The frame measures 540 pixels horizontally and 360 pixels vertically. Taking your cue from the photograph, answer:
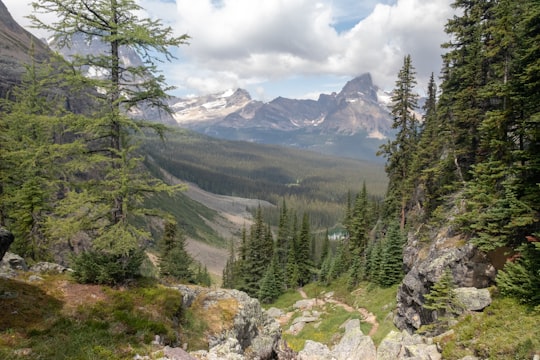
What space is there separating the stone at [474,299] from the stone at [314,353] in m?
8.78

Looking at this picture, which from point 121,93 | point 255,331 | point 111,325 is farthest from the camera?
point 255,331

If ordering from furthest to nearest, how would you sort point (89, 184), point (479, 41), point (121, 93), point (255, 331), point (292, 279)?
point (292, 279) < point (479, 41) < point (255, 331) < point (121, 93) < point (89, 184)

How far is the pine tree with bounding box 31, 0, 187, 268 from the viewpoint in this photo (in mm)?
15039

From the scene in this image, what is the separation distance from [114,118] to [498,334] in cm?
2064

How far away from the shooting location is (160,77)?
1656 cm

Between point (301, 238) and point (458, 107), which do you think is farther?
point (301, 238)

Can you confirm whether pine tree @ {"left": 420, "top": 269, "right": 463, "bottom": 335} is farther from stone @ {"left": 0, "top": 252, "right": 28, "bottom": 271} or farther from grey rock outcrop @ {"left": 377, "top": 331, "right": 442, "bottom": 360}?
stone @ {"left": 0, "top": 252, "right": 28, "bottom": 271}

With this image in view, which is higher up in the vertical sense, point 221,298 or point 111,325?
point 111,325

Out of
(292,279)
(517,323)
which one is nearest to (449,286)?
(517,323)

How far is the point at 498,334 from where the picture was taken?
14008 millimetres

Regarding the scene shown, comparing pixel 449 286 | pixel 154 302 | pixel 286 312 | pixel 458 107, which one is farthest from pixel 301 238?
pixel 154 302

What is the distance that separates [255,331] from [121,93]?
1569 cm

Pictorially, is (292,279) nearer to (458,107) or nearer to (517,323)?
(458,107)

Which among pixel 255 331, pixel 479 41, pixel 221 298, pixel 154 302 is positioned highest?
pixel 479 41
